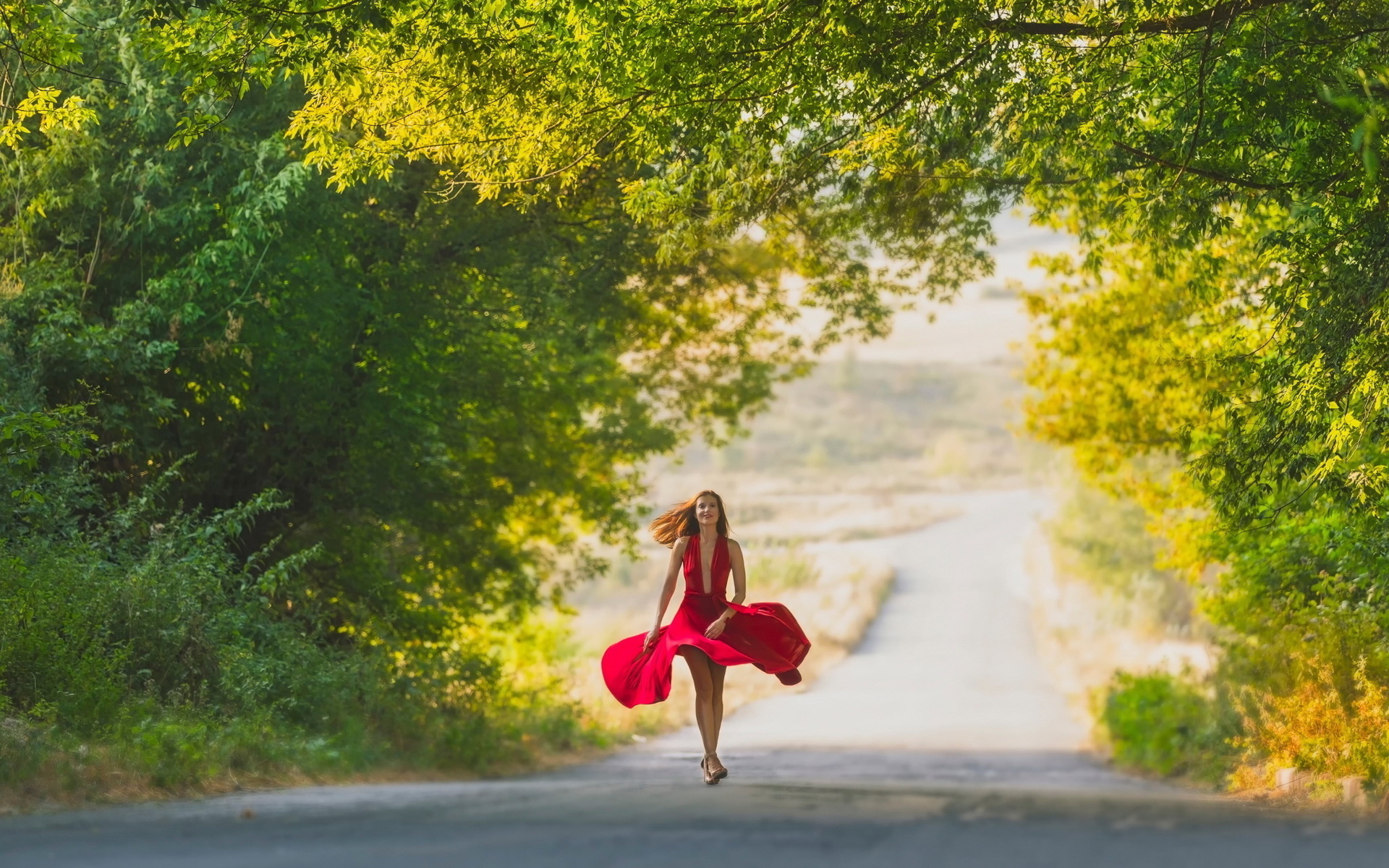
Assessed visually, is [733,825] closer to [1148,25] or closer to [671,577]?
[671,577]

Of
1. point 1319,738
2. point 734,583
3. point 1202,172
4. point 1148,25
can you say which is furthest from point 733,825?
point 1319,738

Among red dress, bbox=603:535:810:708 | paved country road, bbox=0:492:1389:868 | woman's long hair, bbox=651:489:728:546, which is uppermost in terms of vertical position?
woman's long hair, bbox=651:489:728:546

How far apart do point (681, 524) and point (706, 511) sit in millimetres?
352

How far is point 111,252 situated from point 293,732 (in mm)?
6988

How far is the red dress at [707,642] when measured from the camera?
9.73 meters

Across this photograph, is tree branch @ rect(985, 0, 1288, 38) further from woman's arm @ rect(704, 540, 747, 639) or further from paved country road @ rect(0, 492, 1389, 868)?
paved country road @ rect(0, 492, 1389, 868)

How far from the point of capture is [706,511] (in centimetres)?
962

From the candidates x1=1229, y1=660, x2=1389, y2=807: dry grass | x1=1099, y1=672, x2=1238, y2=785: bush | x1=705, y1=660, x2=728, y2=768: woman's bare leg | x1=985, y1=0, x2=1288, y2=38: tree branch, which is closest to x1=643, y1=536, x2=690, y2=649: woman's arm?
x1=705, y1=660, x2=728, y2=768: woman's bare leg

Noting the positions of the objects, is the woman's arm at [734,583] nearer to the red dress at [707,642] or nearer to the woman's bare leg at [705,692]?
the red dress at [707,642]

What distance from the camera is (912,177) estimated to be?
1434 centimetres

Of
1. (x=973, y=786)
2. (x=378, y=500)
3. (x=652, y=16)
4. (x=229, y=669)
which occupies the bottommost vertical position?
(x=973, y=786)

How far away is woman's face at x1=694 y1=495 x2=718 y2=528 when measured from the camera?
9609 millimetres

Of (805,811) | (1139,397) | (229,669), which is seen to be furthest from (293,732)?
(1139,397)

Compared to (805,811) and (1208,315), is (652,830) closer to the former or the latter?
(805,811)
